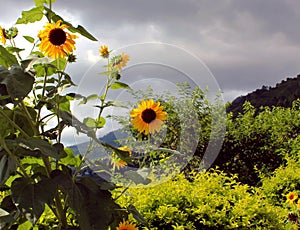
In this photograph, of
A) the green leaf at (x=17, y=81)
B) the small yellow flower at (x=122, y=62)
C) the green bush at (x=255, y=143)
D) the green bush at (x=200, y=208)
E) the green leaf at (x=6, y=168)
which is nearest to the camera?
the green leaf at (x=17, y=81)

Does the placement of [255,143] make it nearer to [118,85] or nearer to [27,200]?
[118,85]

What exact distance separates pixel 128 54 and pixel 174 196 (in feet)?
3.73

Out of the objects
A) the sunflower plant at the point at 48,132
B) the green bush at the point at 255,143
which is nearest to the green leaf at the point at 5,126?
the sunflower plant at the point at 48,132

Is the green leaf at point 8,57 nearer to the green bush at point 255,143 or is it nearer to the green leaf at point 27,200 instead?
the green leaf at point 27,200

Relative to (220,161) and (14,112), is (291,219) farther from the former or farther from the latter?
(220,161)

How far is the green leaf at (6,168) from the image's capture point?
52.5 inches

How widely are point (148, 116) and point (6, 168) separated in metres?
0.49

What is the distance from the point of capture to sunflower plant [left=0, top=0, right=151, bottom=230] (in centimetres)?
130

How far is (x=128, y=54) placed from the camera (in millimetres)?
1859

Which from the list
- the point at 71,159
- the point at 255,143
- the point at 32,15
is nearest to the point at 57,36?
the point at 32,15

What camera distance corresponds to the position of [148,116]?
5.32 feet

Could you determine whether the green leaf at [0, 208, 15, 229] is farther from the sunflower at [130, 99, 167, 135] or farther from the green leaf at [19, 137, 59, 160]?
the sunflower at [130, 99, 167, 135]

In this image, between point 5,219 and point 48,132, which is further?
point 48,132

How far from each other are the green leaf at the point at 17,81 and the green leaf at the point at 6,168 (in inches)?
9.7
